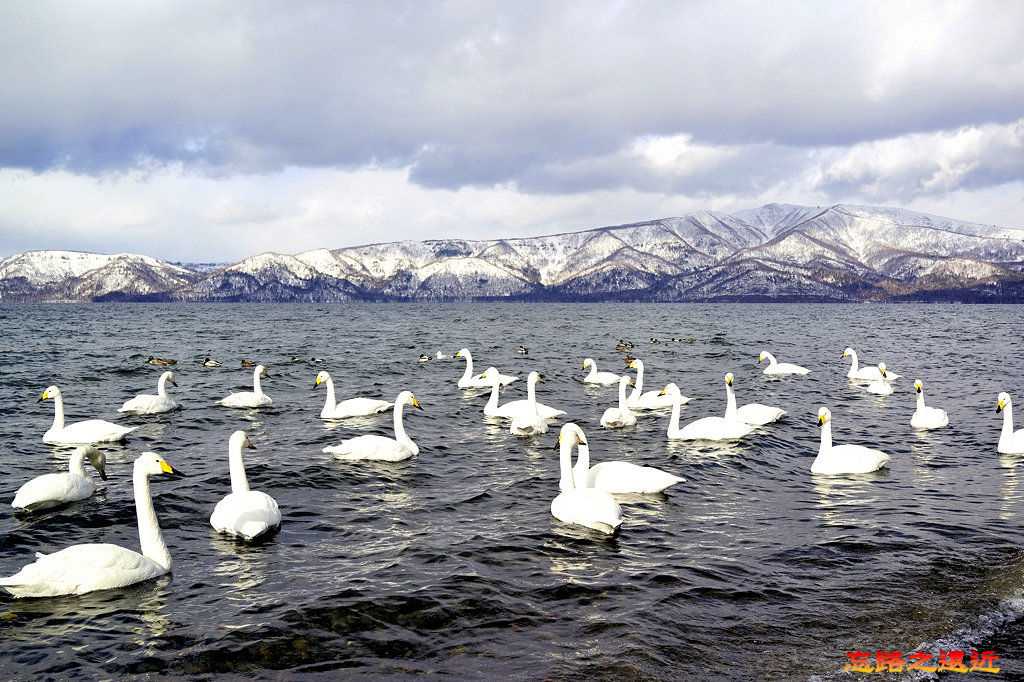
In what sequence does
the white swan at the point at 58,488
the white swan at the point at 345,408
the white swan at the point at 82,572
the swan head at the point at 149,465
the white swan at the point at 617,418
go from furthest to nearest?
the white swan at the point at 345,408, the white swan at the point at 617,418, the white swan at the point at 58,488, the swan head at the point at 149,465, the white swan at the point at 82,572

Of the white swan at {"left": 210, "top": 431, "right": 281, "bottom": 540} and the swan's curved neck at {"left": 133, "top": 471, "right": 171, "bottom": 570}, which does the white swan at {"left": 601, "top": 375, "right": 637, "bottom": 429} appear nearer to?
the white swan at {"left": 210, "top": 431, "right": 281, "bottom": 540}

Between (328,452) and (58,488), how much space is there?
5.70 meters

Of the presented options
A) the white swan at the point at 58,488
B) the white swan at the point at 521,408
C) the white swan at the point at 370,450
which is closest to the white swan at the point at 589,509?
the white swan at the point at 370,450

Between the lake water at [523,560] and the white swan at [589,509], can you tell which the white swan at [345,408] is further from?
the white swan at [589,509]

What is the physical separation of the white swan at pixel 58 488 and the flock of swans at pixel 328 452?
0.06 ft

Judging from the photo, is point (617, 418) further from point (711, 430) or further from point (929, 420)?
point (929, 420)

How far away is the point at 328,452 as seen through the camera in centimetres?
1612

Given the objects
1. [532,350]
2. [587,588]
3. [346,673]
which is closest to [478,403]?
[587,588]

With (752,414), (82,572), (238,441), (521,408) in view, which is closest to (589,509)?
(238,441)

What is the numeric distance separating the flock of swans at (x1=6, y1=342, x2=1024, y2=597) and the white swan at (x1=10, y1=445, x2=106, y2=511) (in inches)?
0.7

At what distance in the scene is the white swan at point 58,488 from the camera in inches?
451

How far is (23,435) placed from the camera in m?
18.2

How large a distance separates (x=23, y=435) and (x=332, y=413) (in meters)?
8.35

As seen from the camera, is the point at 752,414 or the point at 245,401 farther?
the point at 245,401
